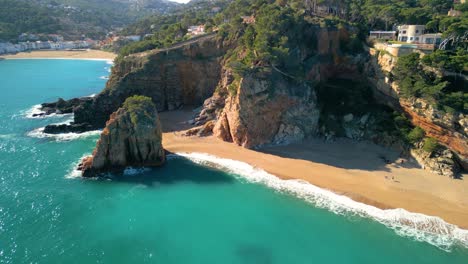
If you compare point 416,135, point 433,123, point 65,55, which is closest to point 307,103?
point 416,135

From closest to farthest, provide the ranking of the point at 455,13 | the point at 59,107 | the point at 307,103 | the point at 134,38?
1. the point at 307,103
2. the point at 455,13
3. the point at 59,107
4. the point at 134,38

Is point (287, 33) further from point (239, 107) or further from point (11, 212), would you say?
point (11, 212)

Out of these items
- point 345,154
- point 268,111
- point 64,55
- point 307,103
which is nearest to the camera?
point 345,154

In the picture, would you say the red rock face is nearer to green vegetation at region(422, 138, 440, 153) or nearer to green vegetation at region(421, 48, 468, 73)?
green vegetation at region(422, 138, 440, 153)

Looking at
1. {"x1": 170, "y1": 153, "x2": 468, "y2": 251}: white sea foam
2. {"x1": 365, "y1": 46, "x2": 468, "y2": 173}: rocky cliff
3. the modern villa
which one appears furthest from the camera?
the modern villa

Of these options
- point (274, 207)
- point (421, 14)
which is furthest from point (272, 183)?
point (421, 14)

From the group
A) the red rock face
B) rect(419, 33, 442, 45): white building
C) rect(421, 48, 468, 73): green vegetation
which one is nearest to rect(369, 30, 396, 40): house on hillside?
rect(419, 33, 442, 45): white building

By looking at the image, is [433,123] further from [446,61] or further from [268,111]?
[268,111]
